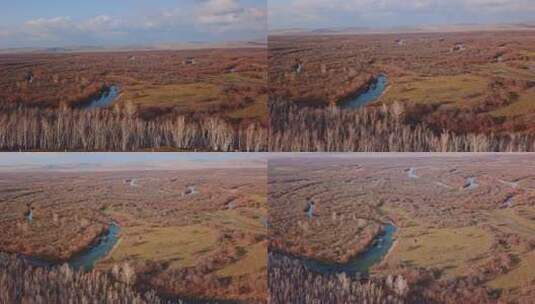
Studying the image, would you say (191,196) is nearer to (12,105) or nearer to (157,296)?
(157,296)

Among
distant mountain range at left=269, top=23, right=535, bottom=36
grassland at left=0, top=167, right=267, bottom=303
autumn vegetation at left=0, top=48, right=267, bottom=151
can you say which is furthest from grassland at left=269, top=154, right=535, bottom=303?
distant mountain range at left=269, top=23, right=535, bottom=36

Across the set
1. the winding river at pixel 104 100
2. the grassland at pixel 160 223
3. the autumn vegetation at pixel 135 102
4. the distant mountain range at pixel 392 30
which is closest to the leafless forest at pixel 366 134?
the autumn vegetation at pixel 135 102

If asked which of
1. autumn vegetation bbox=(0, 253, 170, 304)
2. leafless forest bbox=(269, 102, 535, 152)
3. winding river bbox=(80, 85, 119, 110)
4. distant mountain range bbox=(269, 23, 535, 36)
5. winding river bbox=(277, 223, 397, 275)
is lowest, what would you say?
autumn vegetation bbox=(0, 253, 170, 304)

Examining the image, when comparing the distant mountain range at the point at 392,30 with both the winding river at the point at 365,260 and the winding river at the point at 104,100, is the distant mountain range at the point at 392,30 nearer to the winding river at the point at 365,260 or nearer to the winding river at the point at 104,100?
the winding river at the point at 104,100

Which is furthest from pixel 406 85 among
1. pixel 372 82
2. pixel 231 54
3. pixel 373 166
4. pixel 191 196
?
pixel 191 196

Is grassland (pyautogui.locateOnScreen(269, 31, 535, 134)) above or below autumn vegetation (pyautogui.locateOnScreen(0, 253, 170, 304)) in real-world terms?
above

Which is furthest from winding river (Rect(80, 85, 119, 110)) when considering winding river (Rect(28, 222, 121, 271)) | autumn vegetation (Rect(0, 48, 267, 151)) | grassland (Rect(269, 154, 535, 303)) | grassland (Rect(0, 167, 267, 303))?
grassland (Rect(269, 154, 535, 303))

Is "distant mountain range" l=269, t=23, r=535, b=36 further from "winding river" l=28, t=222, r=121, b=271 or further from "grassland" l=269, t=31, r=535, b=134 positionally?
"winding river" l=28, t=222, r=121, b=271
